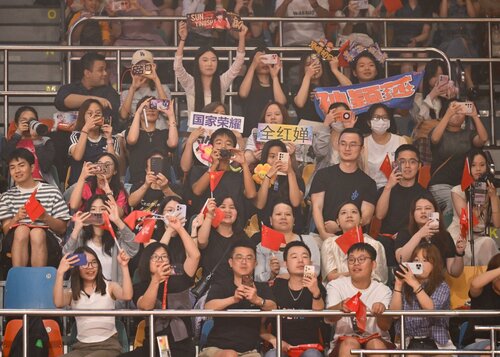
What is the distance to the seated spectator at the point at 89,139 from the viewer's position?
1226cm

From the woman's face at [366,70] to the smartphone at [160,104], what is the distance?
1.68 m

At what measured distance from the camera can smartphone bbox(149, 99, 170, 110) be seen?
12.3 metres

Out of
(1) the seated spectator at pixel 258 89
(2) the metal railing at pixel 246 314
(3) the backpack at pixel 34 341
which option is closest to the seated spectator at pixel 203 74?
(1) the seated spectator at pixel 258 89

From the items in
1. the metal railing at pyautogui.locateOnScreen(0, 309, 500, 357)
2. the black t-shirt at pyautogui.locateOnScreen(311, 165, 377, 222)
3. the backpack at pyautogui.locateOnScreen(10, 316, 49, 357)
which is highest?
the black t-shirt at pyautogui.locateOnScreen(311, 165, 377, 222)

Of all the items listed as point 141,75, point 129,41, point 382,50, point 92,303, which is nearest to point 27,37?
point 129,41

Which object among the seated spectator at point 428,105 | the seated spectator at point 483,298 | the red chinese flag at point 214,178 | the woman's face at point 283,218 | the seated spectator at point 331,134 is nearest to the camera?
the seated spectator at point 483,298

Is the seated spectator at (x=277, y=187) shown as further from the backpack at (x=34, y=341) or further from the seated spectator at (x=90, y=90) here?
the backpack at (x=34, y=341)

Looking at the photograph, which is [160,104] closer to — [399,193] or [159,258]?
[159,258]

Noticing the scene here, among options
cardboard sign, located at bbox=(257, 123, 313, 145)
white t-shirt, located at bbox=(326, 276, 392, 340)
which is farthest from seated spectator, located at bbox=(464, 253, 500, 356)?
cardboard sign, located at bbox=(257, 123, 313, 145)

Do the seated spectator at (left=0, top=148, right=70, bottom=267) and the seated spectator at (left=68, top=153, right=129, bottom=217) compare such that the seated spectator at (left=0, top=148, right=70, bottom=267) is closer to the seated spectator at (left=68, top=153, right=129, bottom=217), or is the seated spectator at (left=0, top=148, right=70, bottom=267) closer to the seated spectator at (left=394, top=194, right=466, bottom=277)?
the seated spectator at (left=68, top=153, right=129, bottom=217)

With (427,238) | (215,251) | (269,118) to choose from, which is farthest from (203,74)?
(427,238)

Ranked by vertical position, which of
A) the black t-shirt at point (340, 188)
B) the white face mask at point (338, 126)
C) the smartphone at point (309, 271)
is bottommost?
the smartphone at point (309, 271)

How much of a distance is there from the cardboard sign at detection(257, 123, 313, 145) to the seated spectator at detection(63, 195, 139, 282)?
1.42 m

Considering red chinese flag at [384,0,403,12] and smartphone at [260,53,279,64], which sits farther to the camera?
red chinese flag at [384,0,403,12]
